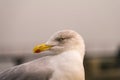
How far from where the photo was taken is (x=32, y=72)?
3775 millimetres

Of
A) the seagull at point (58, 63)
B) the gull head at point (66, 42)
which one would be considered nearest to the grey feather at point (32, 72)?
the seagull at point (58, 63)

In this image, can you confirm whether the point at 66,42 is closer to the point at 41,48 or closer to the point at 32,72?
the point at 41,48

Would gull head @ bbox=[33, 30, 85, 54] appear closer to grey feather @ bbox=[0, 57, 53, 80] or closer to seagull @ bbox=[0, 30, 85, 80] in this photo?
seagull @ bbox=[0, 30, 85, 80]

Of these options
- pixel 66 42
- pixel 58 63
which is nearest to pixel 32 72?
pixel 58 63

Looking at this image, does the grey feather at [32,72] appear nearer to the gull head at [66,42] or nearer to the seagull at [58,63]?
the seagull at [58,63]

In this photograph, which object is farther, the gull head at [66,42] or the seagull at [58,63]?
the gull head at [66,42]

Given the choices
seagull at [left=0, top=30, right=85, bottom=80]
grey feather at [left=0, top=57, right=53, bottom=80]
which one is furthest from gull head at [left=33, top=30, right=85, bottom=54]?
grey feather at [left=0, top=57, right=53, bottom=80]

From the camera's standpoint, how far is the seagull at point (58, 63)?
3656mm

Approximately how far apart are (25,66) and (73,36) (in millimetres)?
432

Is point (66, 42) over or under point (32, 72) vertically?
over

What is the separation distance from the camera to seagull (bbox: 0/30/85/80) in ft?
12.0

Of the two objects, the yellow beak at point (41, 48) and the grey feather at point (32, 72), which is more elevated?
the yellow beak at point (41, 48)

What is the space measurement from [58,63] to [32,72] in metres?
0.22

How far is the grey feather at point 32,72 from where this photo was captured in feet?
12.3
